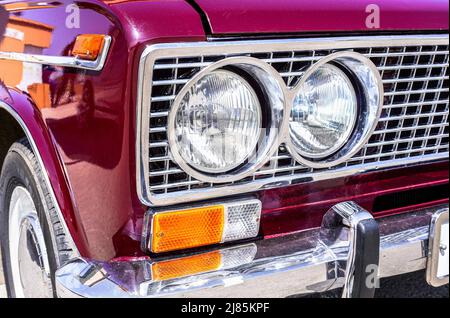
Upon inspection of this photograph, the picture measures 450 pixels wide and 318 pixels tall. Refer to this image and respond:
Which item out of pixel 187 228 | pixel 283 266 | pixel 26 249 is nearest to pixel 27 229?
pixel 26 249

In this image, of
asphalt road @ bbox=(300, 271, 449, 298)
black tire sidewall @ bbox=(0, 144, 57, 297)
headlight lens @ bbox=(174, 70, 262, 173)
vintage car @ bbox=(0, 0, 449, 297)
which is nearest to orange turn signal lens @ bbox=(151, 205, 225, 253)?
vintage car @ bbox=(0, 0, 449, 297)

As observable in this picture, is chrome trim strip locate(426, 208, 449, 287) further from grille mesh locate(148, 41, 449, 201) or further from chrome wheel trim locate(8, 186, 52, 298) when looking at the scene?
chrome wheel trim locate(8, 186, 52, 298)

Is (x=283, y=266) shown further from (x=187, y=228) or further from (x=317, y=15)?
(x=317, y=15)

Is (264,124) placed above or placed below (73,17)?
below

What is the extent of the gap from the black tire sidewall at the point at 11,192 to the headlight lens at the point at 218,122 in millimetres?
523

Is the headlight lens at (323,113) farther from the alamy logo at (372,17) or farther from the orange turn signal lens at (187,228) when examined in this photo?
the orange turn signal lens at (187,228)

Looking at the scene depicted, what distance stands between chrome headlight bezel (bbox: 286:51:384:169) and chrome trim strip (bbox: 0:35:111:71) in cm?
59

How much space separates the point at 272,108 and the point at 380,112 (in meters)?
0.37

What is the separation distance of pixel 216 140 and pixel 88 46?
0.42 metres

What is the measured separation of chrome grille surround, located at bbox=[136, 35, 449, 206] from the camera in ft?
5.19

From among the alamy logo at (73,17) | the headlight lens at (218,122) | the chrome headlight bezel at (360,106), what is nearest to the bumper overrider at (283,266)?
the chrome headlight bezel at (360,106)

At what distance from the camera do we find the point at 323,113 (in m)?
1.84
